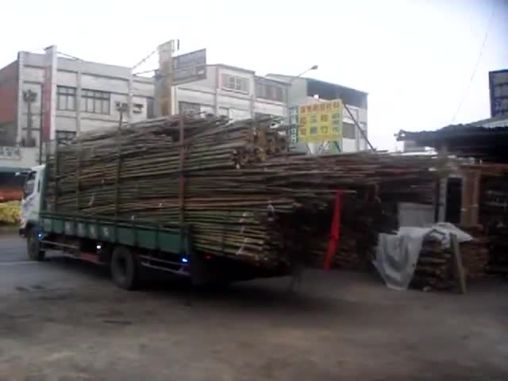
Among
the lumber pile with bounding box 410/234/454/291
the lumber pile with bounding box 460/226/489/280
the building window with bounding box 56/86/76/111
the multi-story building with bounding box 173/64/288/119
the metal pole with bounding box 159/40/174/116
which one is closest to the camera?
the lumber pile with bounding box 410/234/454/291

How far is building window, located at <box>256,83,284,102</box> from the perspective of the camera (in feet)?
181

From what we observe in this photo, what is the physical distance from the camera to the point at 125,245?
11422 mm

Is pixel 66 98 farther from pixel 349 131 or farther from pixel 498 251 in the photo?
pixel 498 251

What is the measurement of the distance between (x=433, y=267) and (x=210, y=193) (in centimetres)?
487

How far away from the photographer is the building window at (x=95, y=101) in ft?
142

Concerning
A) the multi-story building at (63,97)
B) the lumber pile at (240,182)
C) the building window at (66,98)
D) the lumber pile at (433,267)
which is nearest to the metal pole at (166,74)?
the multi-story building at (63,97)

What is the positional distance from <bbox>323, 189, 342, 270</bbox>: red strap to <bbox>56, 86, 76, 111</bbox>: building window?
3632 cm

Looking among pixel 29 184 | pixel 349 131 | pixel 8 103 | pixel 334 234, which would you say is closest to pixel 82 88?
pixel 8 103

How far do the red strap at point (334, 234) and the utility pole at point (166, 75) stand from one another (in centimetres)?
2136

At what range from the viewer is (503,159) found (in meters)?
16.2

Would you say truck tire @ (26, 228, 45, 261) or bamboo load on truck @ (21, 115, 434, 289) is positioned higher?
bamboo load on truck @ (21, 115, 434, 289)

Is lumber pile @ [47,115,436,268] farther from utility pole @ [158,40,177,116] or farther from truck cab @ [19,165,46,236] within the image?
utility pole @ [158,40,177,116]

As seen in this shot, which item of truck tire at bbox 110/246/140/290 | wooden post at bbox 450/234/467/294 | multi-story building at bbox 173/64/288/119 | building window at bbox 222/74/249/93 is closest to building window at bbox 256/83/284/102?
multi-story building at bbox 173/64/288/119

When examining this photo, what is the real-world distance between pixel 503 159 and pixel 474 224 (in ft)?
12.0
